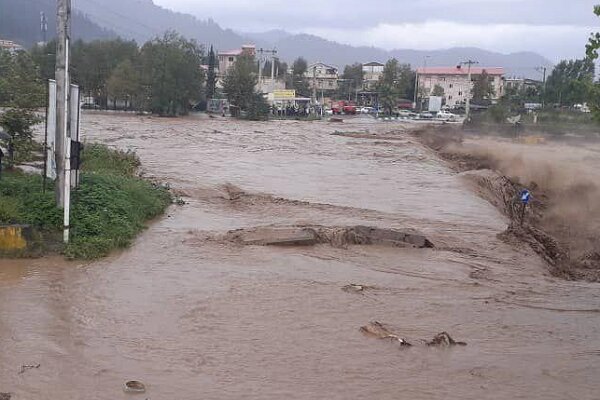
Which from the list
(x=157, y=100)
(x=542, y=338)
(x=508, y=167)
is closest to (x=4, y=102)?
(x=542, y=338)

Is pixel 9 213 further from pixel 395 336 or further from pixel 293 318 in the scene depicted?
pixel 395 336

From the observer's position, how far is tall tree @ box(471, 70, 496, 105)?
101688 millimetres

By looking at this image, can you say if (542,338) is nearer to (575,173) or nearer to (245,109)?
(575,173)

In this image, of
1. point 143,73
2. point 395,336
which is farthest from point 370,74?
point 395,336

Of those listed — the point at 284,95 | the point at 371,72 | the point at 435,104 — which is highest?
the point at 371,72

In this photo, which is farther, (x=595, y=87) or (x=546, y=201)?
(x=546, y=201)

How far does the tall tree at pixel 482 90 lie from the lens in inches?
4003

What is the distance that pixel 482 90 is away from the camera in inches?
4021

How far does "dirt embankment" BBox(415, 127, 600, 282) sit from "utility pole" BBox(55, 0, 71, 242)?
9.43 metres

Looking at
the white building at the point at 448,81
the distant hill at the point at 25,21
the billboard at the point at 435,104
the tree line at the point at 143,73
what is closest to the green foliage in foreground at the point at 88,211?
the tree line at the point at 143,73

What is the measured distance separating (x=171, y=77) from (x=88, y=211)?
5671cm

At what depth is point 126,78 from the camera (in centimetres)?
6825

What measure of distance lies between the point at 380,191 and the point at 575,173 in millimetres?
14625

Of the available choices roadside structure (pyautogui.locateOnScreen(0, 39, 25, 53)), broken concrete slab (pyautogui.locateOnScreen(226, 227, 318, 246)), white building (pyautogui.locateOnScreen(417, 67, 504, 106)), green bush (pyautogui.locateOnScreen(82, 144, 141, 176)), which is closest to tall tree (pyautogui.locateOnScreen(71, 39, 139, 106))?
roadside structure (pyautogui.locateOnScreen(0, 39, 25, 53))
